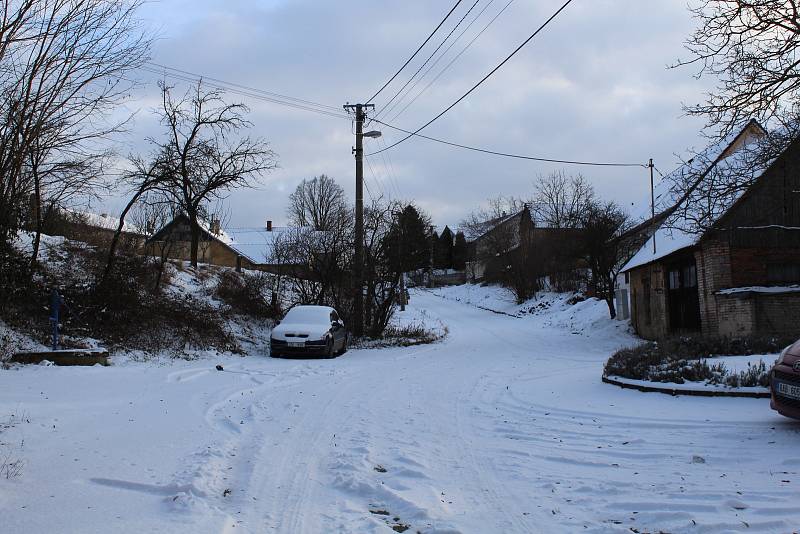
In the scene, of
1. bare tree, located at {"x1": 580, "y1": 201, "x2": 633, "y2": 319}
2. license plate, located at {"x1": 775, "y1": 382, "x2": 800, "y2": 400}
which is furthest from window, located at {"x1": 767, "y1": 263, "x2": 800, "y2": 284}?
license plate, located at {"x1": 775, "y1": 382, "x2": 800, "y2": 400}

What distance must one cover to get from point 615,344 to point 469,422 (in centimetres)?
1718

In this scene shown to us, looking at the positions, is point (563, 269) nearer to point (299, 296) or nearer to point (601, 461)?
point (299, 296)

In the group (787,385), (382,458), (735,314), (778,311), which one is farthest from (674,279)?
(382,458)

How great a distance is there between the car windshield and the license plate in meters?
13.2

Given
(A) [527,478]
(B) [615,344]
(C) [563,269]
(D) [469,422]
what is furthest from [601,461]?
(C) [563,269]

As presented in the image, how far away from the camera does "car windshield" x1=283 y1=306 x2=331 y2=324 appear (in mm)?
18562

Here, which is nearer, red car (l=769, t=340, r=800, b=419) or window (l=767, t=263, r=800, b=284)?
red car (l=769, t=340, r=800, b=419)

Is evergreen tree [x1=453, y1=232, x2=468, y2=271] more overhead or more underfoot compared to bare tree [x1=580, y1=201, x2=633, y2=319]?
more overhead

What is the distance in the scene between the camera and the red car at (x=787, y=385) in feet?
22.4

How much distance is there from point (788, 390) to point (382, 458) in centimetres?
456

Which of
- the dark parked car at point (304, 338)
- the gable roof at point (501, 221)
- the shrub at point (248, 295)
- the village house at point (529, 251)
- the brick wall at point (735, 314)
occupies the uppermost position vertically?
the gable roof at point (501, 221)

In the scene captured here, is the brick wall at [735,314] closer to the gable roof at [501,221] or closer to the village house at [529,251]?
the village house at [529,251]

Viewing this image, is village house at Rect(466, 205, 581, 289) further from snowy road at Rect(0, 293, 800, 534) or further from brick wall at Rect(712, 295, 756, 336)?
snowy road at Rect(0, 293, 800, 534)

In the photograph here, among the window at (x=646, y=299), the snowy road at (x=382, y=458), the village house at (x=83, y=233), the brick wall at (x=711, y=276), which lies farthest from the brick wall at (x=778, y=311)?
the village house at (x=83, y=233)
